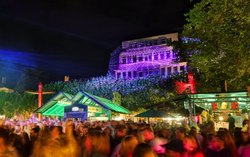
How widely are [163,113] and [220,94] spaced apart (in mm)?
6064

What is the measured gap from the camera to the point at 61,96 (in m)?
21.3

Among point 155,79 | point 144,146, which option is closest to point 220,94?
point 144,146

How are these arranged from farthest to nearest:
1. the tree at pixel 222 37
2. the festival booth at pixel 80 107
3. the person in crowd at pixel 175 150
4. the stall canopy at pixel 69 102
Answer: the stall canopy at pixel 69 102 < the festival booth at pixel 80 107 < the tree at pixel 222 37 < the person in crowd at pixel 175 150

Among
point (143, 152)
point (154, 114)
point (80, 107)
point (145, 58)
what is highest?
point (145, 58)

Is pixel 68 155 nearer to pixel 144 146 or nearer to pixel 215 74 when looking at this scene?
pixel 144 146

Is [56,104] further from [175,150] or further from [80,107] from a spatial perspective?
[175,150]

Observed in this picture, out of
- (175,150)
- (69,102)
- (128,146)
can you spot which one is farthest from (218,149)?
(69,102)

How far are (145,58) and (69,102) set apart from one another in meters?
62.3

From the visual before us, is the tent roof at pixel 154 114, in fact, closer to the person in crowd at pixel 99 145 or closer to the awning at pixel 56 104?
the awning at pixel 56 104

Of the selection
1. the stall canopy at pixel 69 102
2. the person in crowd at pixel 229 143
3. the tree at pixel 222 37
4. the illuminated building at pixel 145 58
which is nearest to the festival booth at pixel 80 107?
the stall canopy at pixel 69 102

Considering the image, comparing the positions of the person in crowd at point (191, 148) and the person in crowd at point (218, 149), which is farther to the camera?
the person in crowd at point (218, 149)

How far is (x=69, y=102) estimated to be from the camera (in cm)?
2025

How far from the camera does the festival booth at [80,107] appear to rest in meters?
19.2

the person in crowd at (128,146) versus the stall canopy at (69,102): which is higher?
the stall canopy at (69,102)
